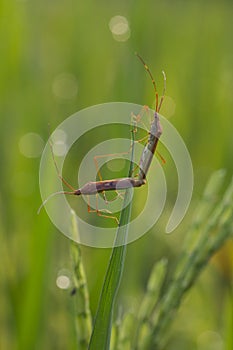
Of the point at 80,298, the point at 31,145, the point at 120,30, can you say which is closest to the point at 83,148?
the point at 31,145

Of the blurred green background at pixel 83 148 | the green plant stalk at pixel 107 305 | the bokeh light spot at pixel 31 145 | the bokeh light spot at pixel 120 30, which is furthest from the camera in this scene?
the bokeh light spot at pixel 31 145

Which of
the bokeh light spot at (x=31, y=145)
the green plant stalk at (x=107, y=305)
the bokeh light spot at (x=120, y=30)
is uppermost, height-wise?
the bokeh light spot at (x=120, y=30)

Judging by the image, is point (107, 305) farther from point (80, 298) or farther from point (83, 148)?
point (83, 148)

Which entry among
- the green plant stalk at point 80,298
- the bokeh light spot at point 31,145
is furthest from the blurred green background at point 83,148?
the green plant stalk at point 80,298

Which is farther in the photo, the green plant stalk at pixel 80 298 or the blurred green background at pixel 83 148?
the blurred green background at pixel 83 148

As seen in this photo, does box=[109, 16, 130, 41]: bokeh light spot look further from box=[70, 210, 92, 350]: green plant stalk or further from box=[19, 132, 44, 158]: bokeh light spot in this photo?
box=[70, 210, 92, 350]: green plant stalk

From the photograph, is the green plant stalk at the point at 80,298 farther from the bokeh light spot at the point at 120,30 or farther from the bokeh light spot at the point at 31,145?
the bokeh light spot at the point at 31,145

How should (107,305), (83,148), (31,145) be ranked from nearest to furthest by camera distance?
(107,305) < (31,145) < (83,148)
